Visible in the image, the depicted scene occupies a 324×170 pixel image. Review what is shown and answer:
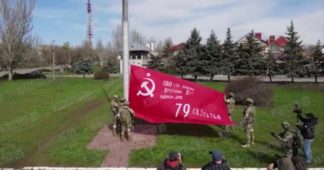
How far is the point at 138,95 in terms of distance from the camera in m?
16.7

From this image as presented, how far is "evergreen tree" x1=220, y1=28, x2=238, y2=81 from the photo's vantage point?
49500mm

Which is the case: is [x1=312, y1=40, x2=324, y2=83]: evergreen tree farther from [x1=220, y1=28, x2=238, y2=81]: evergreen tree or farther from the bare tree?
the bare tree

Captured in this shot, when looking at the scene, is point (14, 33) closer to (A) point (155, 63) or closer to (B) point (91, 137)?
(A) point (155, 63)

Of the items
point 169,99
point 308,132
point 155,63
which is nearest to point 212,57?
point 155,63

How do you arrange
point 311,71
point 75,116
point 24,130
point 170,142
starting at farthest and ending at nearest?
point 311,71 < point 75,116 < point 24,130 < point 170,142

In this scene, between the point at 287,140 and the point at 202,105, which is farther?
the point at 202,105

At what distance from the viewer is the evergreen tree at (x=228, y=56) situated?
49.5m

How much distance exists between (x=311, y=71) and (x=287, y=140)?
45614 mm

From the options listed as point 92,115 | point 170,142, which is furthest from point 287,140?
point 92,115

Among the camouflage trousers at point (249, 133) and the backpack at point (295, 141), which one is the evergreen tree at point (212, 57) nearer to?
the camouflage trousers at point (249, 133)

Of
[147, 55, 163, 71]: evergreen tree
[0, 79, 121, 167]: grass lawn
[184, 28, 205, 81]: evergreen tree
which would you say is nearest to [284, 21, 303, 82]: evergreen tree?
[184, 28, 205, 81]: evergreen tree

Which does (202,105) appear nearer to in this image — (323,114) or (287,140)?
(287,140)

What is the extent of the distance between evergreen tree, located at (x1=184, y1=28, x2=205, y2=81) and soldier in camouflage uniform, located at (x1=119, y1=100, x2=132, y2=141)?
3452 cm

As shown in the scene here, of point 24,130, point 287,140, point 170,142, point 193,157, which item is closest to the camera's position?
point 287,140
